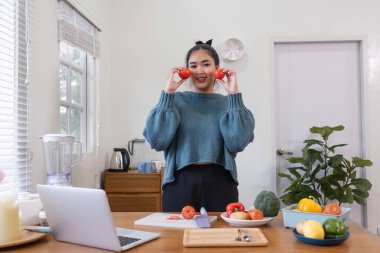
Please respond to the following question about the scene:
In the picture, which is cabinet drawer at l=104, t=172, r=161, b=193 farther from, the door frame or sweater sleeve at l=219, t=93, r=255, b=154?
sweater sleeve at l=219, t=93, r=255, b=154

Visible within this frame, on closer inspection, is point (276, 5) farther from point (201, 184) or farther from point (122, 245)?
point (122, 245)

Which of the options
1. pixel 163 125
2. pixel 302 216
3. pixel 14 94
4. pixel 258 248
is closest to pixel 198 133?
pixel 163 125

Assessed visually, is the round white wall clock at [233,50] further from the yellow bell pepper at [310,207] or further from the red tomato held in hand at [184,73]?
the yellow bell pepper at [310,207]

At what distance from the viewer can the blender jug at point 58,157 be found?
90.5 inches

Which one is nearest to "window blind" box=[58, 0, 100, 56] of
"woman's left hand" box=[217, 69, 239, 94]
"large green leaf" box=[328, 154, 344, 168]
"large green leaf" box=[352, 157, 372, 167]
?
"woman's left hand" box=[217, 69, 239, 94]

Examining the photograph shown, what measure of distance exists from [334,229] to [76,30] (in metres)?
2.38

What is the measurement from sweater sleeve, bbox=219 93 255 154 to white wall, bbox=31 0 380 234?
2.04m

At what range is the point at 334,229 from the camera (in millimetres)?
1137

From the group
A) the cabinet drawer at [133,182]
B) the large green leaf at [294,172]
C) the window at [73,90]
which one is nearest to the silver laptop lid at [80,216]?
the window at [73,90]

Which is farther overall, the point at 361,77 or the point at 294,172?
the point at 361,77

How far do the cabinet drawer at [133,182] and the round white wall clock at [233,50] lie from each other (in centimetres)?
134

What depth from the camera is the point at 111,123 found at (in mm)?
3908

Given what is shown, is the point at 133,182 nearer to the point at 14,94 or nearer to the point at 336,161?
the point at 14,94

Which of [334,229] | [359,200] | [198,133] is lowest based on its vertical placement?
[359,200]
